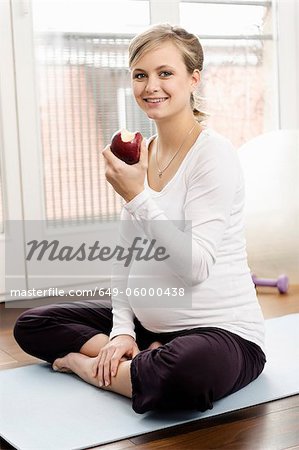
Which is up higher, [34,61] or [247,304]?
[34,61]

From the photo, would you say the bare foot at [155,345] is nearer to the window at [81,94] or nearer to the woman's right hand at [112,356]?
the woman's right hand at [112,356]

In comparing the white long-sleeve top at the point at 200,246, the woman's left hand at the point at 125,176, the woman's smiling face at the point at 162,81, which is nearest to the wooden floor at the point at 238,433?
the white long-sleeve top at the point at 200,246

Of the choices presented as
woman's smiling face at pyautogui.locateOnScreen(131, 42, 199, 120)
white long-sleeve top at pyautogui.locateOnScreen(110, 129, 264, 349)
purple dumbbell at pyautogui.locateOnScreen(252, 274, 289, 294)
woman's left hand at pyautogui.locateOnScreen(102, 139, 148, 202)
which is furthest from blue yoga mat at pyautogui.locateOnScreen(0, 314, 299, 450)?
purple dumbbell at pyautogui.locateOnScreen(252, 274, 289, 294)

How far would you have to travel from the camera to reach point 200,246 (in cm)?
151

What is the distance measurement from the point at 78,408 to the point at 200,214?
0.44 m

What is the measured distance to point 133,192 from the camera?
Result: 4.90ft

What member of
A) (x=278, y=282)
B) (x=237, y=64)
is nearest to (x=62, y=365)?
(x=278, y=282)

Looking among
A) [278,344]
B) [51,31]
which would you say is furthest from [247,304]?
[51,31]

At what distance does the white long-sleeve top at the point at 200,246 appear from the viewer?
59.2 inches

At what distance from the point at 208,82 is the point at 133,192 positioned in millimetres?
1520

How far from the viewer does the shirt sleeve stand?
1.49 meters

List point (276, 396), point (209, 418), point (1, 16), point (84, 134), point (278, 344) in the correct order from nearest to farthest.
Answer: point (209, 418) → point (276, 396) → point (278, 344) → point (1, 16) → point (84, 134)

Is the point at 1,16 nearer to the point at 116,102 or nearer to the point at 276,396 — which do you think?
the point at 116,102

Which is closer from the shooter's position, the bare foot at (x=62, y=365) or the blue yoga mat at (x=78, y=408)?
the blue yoga mat at (x=78, y=408)
